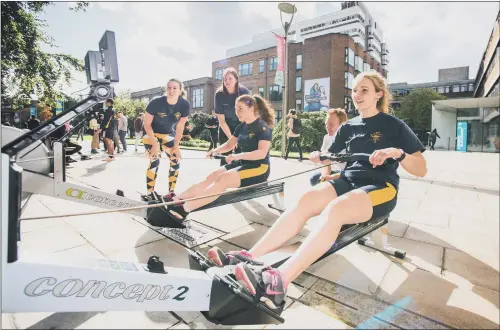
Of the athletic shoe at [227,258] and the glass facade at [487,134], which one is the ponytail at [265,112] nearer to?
the athletic shoe at [227,258]

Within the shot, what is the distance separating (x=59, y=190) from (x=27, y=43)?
2189mm

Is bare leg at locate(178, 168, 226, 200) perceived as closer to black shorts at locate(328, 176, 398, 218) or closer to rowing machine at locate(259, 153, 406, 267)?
rowing machine at locate(259, 153, 406, 267)

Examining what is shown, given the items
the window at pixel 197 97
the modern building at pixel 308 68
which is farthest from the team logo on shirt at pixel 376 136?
the window at pixel 197 97

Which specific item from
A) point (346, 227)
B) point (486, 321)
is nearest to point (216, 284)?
point (346, 227)

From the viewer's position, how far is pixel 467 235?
8.71 ft

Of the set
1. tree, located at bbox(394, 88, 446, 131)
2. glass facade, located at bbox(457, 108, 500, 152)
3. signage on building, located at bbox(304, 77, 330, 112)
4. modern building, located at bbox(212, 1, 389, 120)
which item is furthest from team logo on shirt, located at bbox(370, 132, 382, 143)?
tree, located at bbox(394, 88, 446, 131)

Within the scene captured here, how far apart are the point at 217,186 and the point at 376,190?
4.63 ft

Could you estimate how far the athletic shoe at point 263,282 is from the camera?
133cm

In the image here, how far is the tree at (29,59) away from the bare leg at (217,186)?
1.61 metres

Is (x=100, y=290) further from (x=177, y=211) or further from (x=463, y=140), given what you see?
(x=463, y=140)

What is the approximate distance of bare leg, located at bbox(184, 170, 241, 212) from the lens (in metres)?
2.52

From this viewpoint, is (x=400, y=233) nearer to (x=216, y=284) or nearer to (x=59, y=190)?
(x=216, y=284)

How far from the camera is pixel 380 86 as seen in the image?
6.72ft

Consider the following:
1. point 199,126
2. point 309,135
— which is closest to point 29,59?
point 309,135
